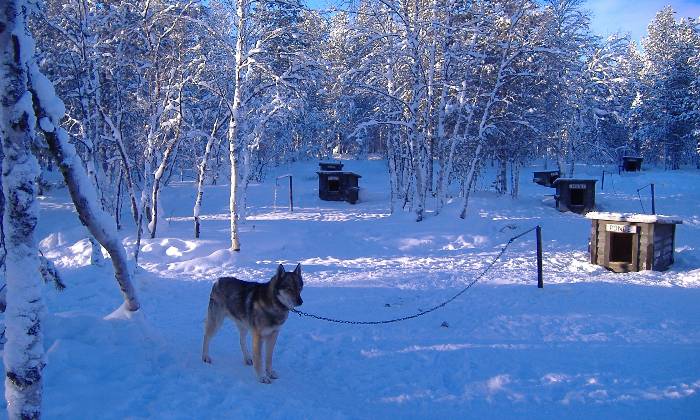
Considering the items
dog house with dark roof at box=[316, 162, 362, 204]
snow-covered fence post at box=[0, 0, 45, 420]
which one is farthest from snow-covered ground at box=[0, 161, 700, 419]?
dog house with dark roof at box=[316, 162, 362, 204]

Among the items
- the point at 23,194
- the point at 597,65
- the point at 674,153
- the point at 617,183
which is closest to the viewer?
the point at 23,194

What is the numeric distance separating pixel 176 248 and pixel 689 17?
51750 millimetres

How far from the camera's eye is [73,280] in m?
10.8

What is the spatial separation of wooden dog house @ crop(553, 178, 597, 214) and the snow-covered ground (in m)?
5.80

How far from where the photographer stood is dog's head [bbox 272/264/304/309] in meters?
5.33

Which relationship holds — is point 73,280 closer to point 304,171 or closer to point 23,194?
point 23,194

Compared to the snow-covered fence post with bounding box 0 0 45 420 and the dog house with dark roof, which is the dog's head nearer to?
the snow-covered fence post with bounding box 0 0 45 420

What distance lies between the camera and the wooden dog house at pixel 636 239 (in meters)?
11.9

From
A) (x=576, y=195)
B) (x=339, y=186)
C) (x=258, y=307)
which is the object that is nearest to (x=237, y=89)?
(x=258, y=307)

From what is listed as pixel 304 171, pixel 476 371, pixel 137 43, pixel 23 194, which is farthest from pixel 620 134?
pixel 23 194

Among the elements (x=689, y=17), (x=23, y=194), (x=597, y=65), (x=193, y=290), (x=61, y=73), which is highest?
(x=689, y=17)

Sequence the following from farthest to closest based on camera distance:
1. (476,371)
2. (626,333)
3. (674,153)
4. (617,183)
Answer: (674,153), (617,183), (626,333), (476,371)

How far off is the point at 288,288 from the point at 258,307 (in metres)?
0.49

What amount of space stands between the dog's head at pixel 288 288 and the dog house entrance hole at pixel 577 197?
810 inches
